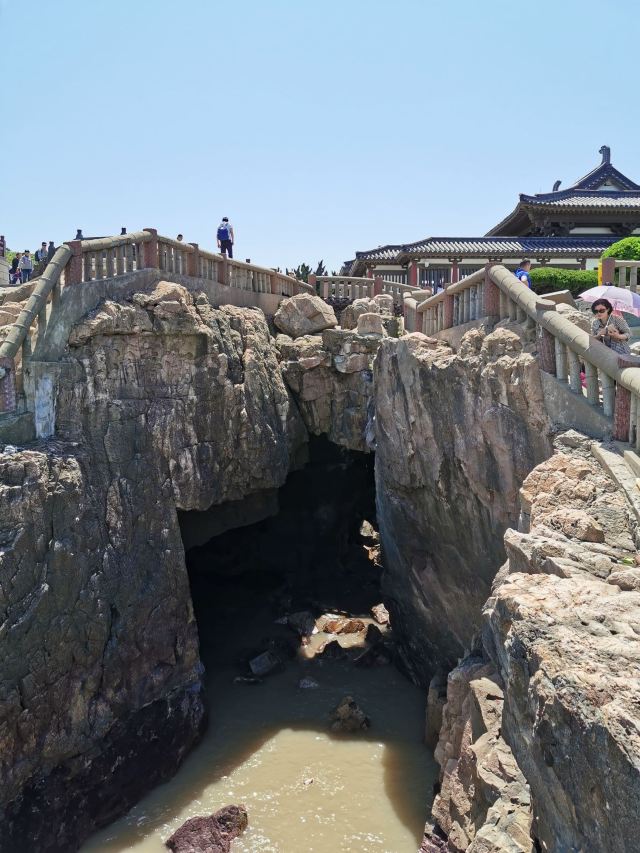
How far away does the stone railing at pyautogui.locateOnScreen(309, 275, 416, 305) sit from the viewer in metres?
20.2

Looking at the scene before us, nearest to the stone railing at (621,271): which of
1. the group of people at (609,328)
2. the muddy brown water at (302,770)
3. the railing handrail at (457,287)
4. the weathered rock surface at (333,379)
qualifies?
the railing handrail at (457,287)

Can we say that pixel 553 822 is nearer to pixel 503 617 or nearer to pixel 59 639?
pixel 503 617

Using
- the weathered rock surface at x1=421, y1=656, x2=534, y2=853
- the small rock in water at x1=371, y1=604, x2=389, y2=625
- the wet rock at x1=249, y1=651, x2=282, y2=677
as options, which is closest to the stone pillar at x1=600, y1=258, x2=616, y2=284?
the weathered rock surface at x1=421, y1=656, x2=534, y2=853

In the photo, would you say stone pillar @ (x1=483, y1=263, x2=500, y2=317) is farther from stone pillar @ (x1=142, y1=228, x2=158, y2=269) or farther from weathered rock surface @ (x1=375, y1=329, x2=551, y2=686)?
stone pillar @ (x1=142, y1=228, x2=158, y2=269)

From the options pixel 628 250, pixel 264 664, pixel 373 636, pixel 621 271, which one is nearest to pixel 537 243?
pixel 628 250

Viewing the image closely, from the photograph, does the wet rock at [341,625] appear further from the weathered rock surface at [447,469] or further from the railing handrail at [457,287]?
the railing handrail at [457,287]

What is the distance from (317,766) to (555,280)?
43.6 ft

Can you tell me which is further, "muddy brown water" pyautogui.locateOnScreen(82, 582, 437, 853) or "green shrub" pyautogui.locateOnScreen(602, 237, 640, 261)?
"green shrub" pyautogui.locateOnScreen(602, 237, 640, 261)

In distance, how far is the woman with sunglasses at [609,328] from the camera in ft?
28.2

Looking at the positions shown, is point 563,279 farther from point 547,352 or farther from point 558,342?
point 558,342

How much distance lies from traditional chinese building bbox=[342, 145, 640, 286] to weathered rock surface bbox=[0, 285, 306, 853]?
414 inches

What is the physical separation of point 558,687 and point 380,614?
14.1 meters

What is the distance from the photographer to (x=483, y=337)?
37.4ft

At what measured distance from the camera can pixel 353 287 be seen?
2058cm
